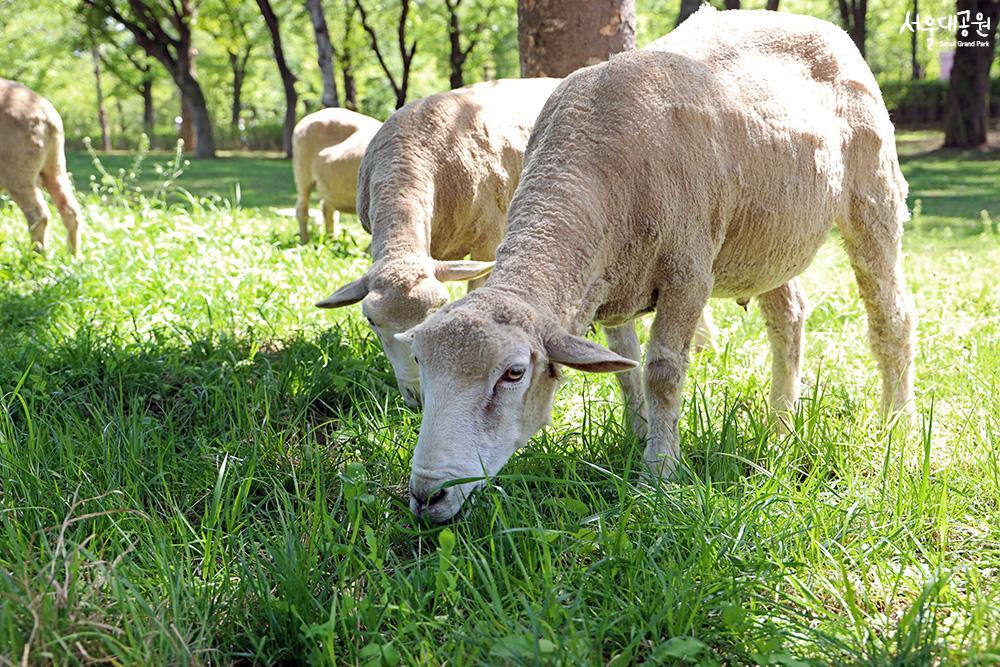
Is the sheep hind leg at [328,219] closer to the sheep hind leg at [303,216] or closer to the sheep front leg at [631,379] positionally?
the sheep hind leg at [303,216]

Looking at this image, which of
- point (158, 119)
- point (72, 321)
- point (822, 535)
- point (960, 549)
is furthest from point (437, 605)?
point (158, 119)

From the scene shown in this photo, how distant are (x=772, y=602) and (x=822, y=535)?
0.52 m

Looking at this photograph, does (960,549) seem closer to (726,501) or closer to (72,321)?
(726,501)

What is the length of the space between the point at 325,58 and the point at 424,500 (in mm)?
14871

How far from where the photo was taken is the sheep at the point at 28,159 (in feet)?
25.6

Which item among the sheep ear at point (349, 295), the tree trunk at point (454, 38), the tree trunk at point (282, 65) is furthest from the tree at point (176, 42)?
the sheep ear at point (349, 295)

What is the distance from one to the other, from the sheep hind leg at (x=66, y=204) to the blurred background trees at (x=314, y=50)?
25.8ft

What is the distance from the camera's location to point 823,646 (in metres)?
2.33

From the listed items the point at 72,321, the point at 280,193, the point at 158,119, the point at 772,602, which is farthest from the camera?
the point at 158,119

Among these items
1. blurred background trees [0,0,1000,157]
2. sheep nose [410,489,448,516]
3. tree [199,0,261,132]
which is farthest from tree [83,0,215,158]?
sheep nose [410,489,448,516]

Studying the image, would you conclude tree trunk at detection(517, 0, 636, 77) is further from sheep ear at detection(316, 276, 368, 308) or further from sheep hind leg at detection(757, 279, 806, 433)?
sheep ear at detection(316, 276, 368, 308)

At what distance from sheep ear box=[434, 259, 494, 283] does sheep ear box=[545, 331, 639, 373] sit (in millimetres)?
1550

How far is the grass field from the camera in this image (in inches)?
92.2

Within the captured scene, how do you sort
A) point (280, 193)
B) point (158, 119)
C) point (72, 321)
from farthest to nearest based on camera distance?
point (158, 119)
point (280, 193)
point (72, 321)
